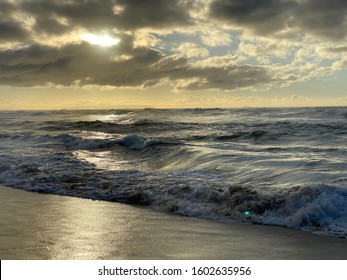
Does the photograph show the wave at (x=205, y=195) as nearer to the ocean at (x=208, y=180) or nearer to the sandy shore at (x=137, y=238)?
the ocean at (x=208, y=180)

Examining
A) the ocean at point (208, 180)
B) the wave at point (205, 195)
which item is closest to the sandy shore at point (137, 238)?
the wave at point (205, 195)

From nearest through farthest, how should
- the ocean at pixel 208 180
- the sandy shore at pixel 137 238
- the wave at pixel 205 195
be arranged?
the sandy shore at pixel 137 238 → the wave at pixel 205 195 → the ocean at pixel 208 180

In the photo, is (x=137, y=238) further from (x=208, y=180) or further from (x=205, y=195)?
(x=208, y=180)

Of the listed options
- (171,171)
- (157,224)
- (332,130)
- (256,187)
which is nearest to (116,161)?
(171,171)

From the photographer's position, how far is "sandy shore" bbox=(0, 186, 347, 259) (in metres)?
5.32

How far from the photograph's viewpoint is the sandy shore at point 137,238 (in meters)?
5.32

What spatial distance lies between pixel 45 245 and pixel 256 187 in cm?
523

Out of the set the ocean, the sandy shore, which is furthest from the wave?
the sandy shore

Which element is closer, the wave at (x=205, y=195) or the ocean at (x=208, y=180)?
the wave at (x=205, y=195)

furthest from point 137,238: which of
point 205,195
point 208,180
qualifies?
point 208,180

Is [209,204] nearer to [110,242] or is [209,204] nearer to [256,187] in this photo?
[256,187]

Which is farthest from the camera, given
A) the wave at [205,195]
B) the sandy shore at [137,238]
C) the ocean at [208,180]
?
the ocean at [208,180]

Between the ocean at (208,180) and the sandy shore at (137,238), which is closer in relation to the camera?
the sandy shore at (137,238)

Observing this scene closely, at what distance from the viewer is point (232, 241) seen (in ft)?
19.8
